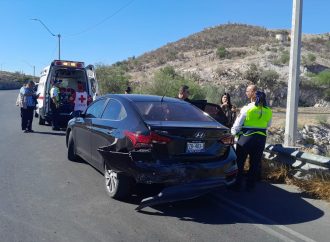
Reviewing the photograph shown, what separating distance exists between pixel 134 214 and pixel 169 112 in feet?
5.79

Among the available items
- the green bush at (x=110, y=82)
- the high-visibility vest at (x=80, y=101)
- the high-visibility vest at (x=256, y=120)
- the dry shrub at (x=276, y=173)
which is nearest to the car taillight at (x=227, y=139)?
the high-visibility vest at (x=256, y=120)

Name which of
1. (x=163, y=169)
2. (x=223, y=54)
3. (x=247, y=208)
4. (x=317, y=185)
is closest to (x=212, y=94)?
(x=317, y=185)

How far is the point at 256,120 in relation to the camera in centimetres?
754

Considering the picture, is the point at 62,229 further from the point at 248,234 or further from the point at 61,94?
the point at 61,94

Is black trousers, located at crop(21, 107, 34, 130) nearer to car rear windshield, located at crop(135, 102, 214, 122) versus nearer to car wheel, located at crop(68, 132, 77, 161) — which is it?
car wheel, located at crop(68, 132, 77, 161)

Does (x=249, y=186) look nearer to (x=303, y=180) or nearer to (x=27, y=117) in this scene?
(x=303, y=180)

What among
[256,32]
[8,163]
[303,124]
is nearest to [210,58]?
[256,32]

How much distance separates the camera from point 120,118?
706cm

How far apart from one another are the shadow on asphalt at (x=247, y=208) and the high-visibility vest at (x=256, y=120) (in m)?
1.06

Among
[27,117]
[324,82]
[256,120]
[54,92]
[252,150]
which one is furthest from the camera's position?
[324,82]

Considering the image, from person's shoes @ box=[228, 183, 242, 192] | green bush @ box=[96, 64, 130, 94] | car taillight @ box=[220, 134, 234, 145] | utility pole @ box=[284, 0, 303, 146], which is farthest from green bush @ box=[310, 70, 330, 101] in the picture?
car taillight @ box=[220, 134, 234, 145]

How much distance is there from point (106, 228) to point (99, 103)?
344 cm

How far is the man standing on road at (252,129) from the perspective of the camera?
7.52 metres

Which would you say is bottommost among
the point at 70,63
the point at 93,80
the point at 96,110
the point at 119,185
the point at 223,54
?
the point at 119,185
